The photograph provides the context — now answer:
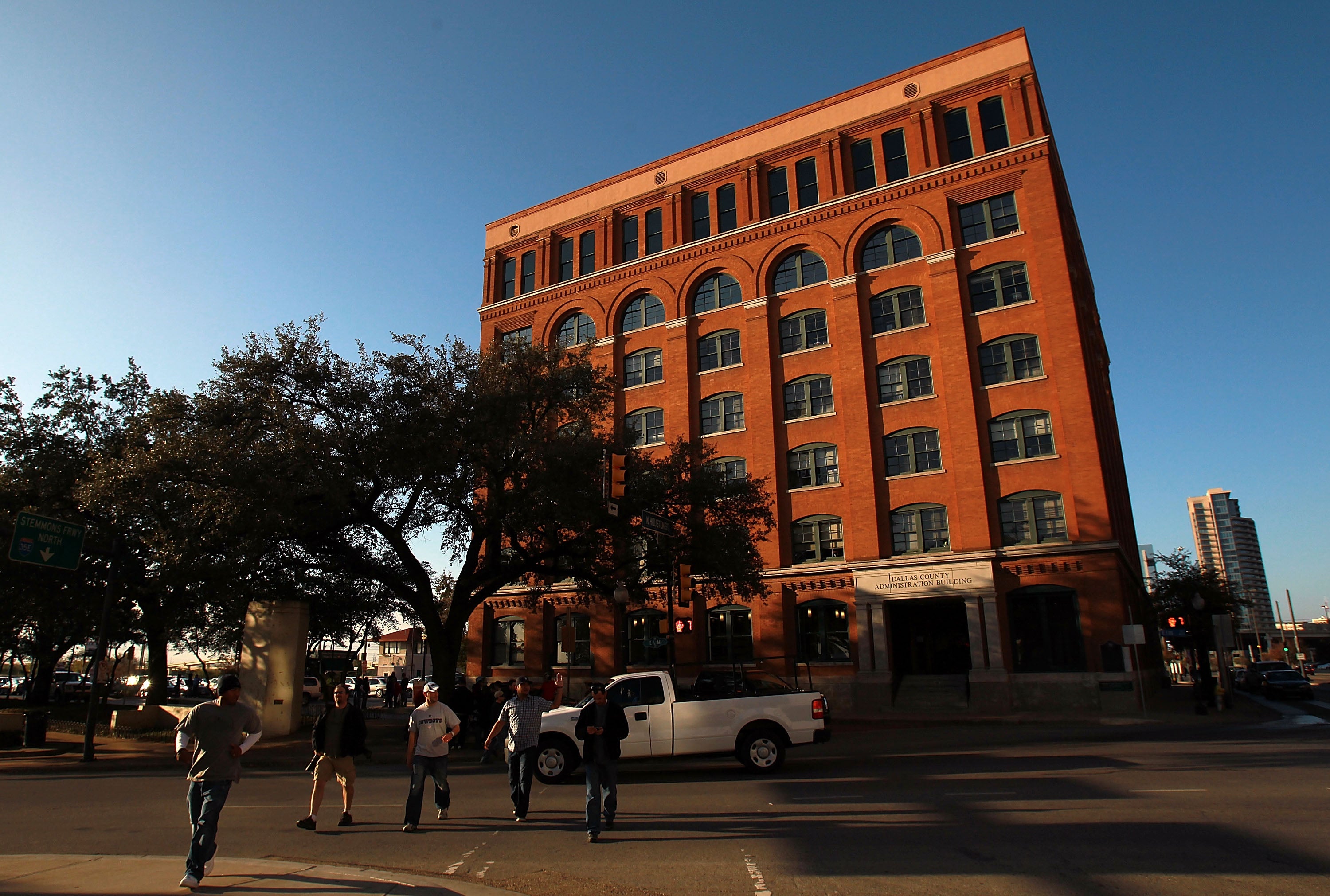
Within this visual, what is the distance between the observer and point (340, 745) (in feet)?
32.6

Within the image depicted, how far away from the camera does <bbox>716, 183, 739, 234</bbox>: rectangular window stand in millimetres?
37750

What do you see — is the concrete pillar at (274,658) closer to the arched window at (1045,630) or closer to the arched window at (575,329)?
the arched window at (575,329)

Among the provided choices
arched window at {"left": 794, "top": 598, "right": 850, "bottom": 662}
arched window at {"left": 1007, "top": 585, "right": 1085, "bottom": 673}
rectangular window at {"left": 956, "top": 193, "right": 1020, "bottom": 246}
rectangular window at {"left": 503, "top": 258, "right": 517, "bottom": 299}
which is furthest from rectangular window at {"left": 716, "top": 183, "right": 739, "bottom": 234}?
arched window at {"left": 1007, "top": 585, "right": 1085, "bottom": 673}

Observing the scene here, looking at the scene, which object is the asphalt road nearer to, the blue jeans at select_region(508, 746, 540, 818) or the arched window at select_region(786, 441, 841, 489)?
the blue jeans at select_region(508, 746, 540, 818)

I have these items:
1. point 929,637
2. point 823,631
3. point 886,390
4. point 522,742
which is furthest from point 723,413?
point 522,742

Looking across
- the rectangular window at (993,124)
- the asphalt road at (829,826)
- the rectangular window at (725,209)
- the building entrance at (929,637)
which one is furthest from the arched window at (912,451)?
the asphalt road at (829,826)

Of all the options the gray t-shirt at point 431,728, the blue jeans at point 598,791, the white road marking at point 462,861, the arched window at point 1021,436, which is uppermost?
the arched window at point 1021,436

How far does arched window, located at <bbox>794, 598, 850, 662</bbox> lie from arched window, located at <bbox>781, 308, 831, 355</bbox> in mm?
10780

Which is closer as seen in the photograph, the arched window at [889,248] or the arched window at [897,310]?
the arched window at [897,310]

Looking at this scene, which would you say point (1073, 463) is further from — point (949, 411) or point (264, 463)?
point (264, 463)

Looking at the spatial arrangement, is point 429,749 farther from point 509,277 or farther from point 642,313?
point 509,277

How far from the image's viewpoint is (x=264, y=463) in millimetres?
18766

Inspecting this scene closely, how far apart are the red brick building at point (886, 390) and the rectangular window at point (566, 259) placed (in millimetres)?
1626

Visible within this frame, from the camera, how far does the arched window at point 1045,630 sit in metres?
27.1
